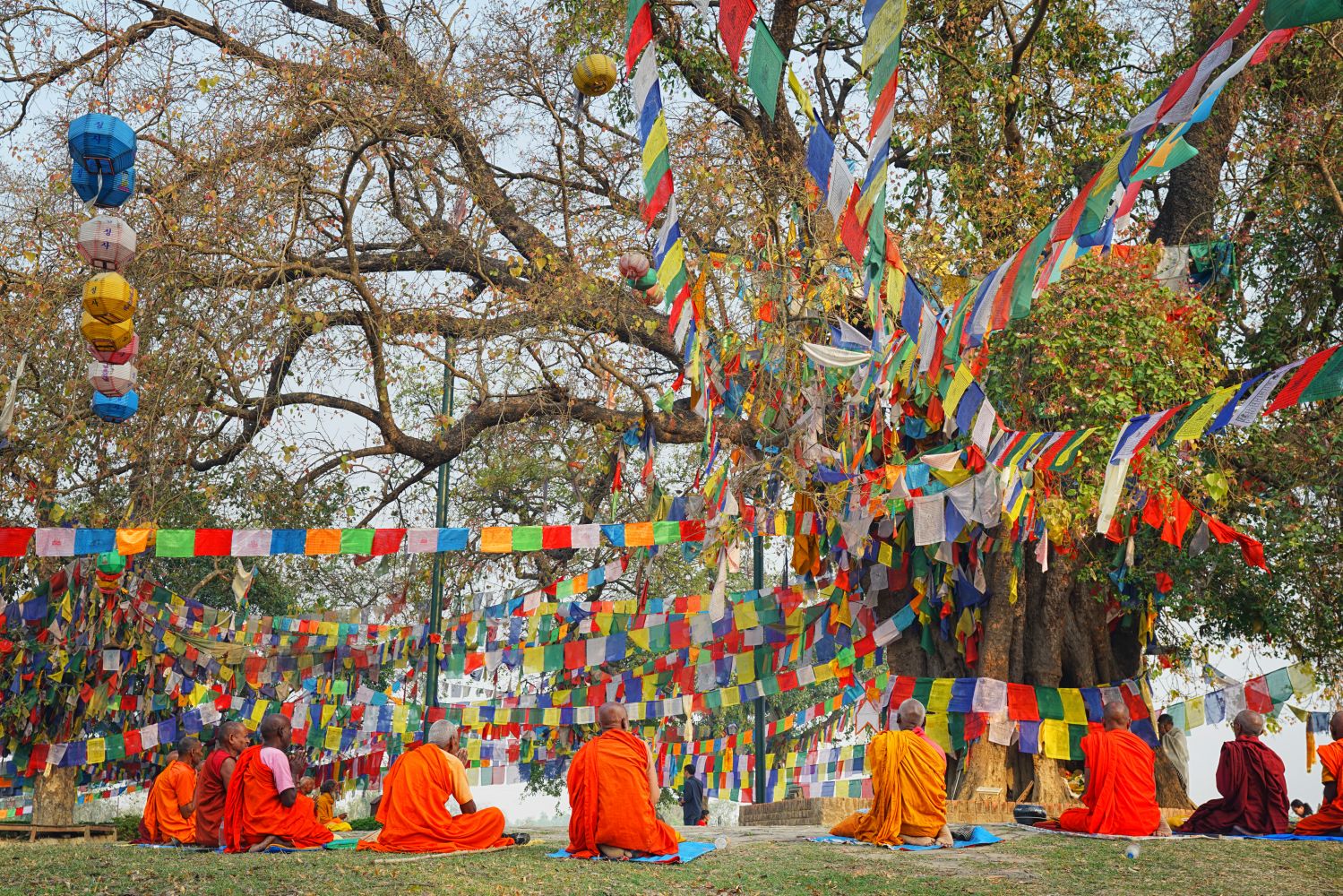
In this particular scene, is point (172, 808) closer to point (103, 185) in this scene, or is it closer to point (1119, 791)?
point (103, 185)

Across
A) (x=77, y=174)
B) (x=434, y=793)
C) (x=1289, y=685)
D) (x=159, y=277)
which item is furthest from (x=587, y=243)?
(x=1289, y=685)

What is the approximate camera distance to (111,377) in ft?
29.5

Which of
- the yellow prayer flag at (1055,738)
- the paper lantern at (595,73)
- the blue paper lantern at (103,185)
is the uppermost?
the paper lantern at (595,73)

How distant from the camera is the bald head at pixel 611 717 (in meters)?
8.27

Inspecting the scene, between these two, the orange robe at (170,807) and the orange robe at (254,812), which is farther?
the orange robe at (170,807)

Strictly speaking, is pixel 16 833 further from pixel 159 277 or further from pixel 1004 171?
pixel 1004 171

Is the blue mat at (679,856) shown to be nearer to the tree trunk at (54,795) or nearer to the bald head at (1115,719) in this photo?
the bald head at (1115,719)

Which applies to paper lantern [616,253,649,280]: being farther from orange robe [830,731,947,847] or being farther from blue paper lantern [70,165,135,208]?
orange robe [830,731,947,847]

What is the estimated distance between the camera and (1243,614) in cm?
1144

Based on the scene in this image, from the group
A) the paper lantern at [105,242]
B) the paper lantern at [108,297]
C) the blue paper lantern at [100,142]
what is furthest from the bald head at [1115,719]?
the blue paper lantern at [100,142]

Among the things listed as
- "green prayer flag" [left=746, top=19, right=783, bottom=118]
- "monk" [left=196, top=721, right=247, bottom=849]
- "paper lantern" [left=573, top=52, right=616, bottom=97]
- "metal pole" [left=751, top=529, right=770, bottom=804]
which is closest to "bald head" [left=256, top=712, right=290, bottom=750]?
"monk" [left=196, top=721, right=247, bottom=849]

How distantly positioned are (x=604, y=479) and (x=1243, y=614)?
6.99m

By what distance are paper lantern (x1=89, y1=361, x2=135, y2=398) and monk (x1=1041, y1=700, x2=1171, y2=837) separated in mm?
7617

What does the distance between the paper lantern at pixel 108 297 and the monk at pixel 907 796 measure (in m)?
6.07
